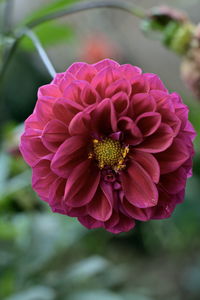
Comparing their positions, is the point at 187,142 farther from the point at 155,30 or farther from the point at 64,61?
the point at 64,61

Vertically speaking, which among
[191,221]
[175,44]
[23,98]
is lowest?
[191,221]

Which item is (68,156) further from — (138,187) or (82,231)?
(82,231)

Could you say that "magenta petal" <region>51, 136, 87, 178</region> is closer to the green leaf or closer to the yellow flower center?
the yellow flower center

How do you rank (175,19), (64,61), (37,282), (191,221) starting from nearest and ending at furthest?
(175,19), (37,282), (191,221), (64,61)

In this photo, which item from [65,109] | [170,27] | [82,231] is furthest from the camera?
[82,231]

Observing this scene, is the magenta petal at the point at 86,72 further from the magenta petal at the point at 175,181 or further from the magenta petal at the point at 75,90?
the magenta petal at the point at 175,181

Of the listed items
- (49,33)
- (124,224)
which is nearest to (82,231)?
(49,33)

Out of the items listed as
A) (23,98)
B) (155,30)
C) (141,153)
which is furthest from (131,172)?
(23,98)
